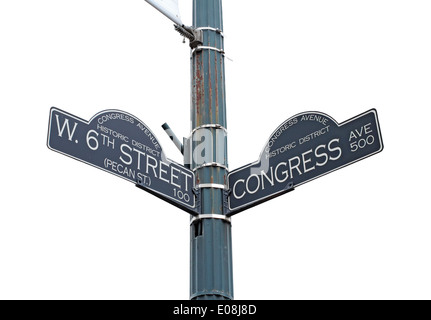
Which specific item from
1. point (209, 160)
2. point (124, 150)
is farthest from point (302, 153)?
point (124, 150)

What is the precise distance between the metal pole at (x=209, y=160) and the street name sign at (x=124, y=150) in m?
0.21

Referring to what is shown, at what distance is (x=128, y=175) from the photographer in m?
7.79

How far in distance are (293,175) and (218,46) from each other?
2.14 metres

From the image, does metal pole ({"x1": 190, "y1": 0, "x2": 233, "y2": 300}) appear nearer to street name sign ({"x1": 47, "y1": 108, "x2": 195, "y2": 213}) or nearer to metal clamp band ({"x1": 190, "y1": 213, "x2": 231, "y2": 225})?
metal clamp band ({"x1": 190, "y1": 213, "x2": 231, "y2": 225})

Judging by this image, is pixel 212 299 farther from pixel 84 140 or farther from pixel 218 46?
pixel 218 46

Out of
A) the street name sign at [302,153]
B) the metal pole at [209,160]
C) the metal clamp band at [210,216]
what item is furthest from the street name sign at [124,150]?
the street name sign at [302,153]

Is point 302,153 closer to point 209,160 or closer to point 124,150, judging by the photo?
point 209,160

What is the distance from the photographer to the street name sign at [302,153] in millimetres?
7785

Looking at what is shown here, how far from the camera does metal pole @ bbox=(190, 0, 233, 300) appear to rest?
813 cm

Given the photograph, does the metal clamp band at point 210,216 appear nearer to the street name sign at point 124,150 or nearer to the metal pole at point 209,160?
the metal pole at point 209,160

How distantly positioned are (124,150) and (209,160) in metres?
1.12

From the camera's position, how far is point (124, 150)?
7.90m

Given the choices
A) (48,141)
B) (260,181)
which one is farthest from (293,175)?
(48,141)
